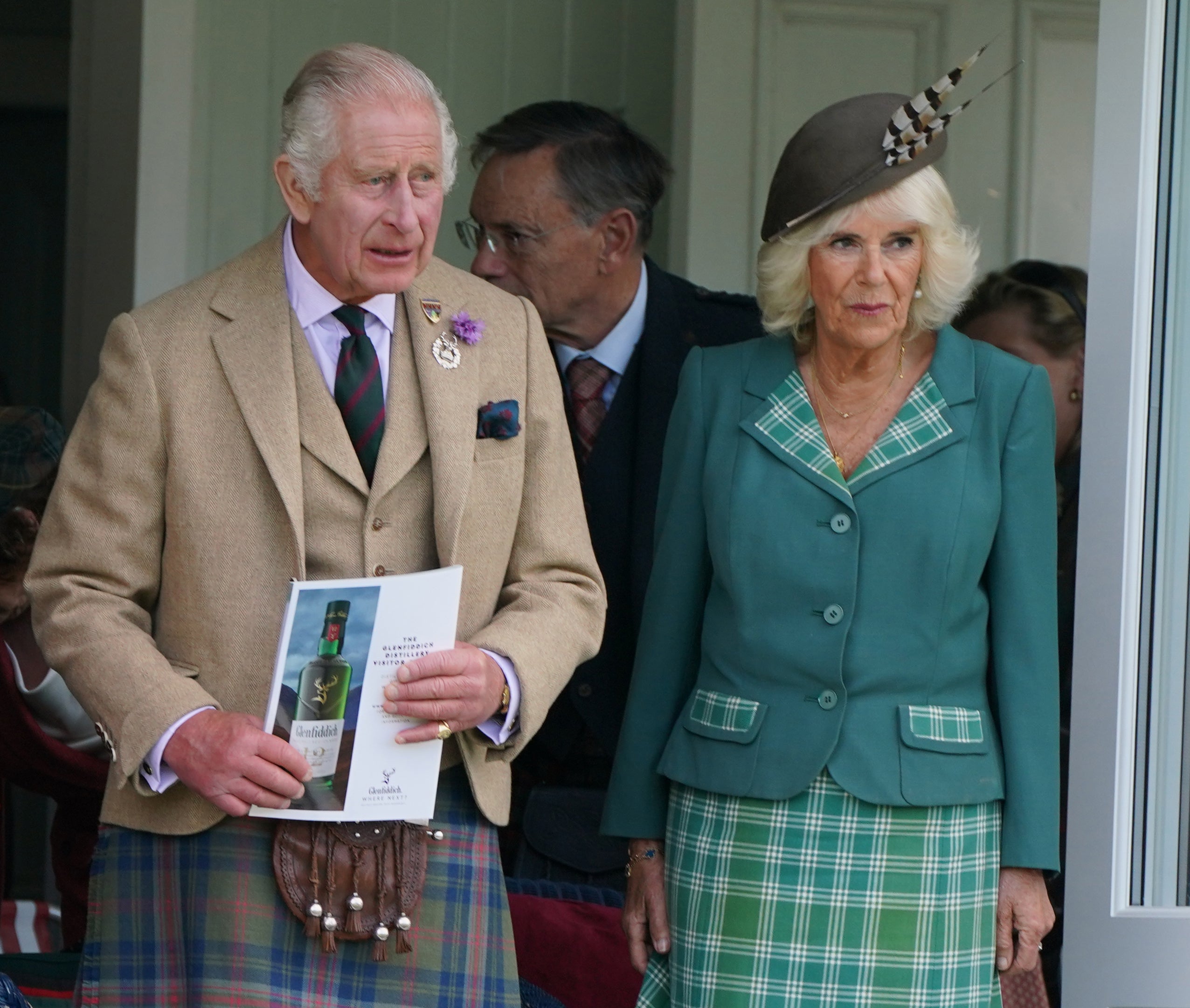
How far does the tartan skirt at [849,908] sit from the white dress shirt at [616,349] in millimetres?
1279

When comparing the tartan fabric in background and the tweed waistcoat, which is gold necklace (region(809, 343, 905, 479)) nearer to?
the tweed waistcoat

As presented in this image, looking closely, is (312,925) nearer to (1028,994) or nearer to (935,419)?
(935,419)

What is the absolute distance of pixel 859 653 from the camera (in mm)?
2447

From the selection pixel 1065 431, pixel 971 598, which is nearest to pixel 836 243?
pixel 971 598

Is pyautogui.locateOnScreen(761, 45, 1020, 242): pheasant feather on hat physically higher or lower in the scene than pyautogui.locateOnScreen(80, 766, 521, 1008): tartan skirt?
higher

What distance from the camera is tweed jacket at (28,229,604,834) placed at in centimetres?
228

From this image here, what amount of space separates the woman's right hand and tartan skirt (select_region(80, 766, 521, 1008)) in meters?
0.29

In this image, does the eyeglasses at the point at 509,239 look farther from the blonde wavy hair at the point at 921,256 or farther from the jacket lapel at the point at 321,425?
the jacket lapel at the point at 321,425

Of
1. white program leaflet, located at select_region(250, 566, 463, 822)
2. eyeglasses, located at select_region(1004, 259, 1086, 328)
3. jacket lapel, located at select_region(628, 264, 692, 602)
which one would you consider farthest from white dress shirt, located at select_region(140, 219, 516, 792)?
eyeglasses, located at select_region(1004, 259, 1086, 328)

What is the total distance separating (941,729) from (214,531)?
102 cm

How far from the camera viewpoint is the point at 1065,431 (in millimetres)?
3623

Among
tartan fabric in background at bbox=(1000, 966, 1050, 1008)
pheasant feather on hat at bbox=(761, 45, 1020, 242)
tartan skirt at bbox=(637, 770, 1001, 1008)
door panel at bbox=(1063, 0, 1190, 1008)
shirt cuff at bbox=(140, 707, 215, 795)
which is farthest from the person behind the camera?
tartan fabric in background at bbox=(1000, 966, 1050, 1008)

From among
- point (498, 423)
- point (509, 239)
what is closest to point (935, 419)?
point (498, 423)

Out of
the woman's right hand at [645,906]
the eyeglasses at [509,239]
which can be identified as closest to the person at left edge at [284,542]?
the woman's right hand at [645,906]
